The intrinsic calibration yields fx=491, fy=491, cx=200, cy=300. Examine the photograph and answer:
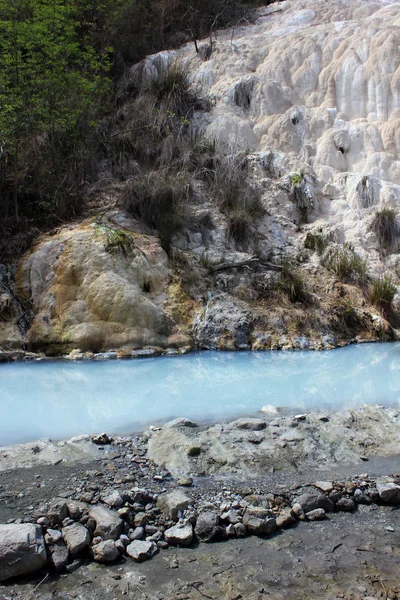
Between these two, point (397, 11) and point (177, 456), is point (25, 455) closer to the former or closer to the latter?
point (177, 456)

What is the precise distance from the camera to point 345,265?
843cm

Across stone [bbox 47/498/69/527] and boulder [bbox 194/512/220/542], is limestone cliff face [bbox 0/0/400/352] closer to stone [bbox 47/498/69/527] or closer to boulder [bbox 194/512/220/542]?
stone [bbox 47/498/69/527]

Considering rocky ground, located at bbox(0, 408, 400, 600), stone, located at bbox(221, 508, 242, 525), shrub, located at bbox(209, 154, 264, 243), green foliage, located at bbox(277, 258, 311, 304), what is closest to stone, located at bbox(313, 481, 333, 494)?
rocky ground, located at bbox(0, 408, 400, 600)

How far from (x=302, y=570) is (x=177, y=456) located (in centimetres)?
123

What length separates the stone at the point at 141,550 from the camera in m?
2.16

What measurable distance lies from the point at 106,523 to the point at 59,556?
262mm

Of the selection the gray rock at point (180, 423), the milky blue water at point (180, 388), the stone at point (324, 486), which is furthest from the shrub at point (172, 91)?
the stone at point (324, 486)

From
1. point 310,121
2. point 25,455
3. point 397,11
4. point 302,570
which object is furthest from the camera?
point 397,11

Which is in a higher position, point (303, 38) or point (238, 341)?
point (303, 38)

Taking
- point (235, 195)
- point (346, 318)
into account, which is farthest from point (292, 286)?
point (235, 195)

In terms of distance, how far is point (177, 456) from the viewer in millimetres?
3172

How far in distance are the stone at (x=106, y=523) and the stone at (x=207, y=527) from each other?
37 centimetres

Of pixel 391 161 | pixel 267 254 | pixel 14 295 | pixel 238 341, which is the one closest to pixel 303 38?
pixel 391 161

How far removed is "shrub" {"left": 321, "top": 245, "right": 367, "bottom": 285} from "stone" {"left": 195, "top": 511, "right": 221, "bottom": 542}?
6.56 metres
